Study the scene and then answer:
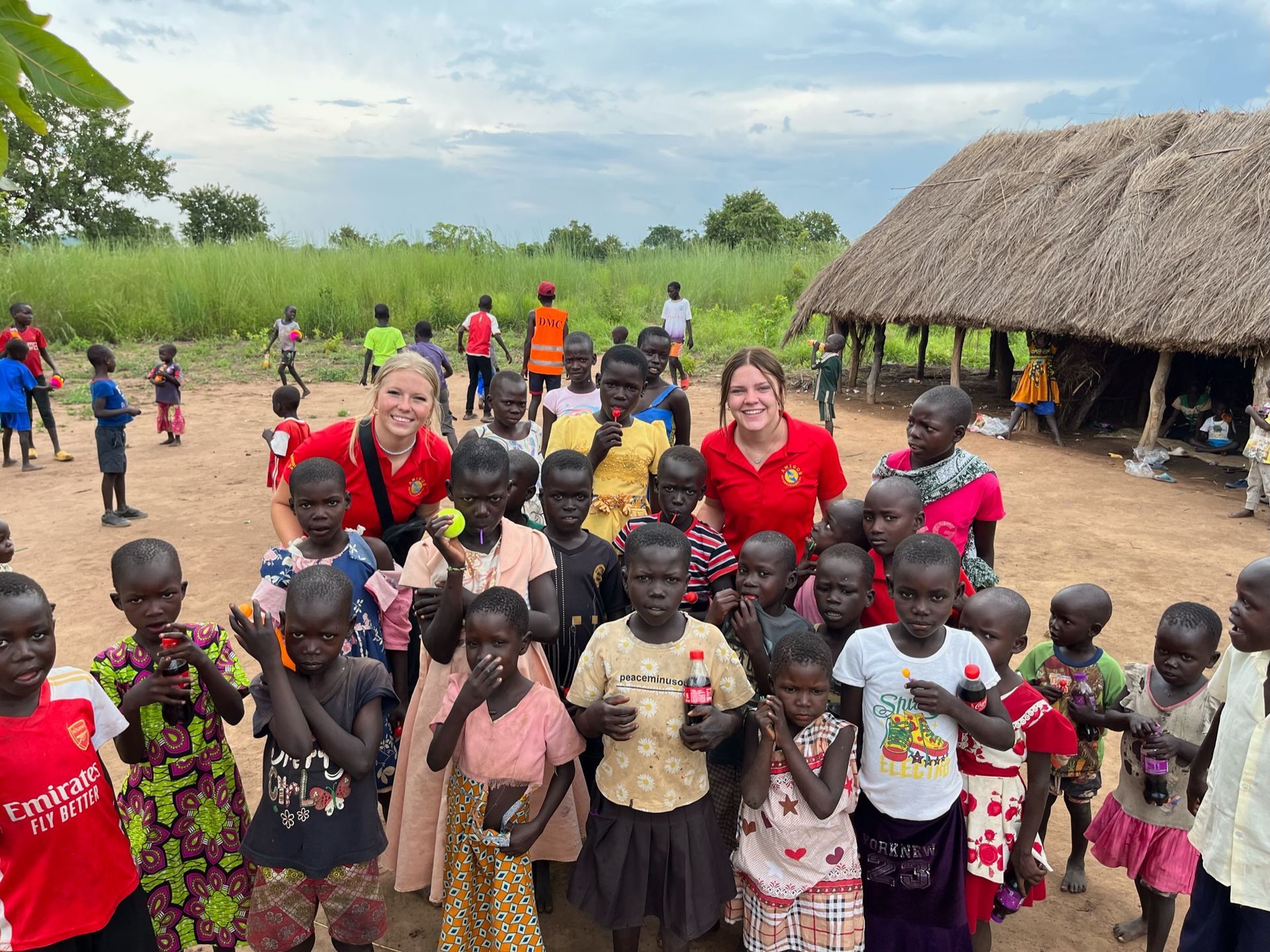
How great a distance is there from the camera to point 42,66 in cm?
101

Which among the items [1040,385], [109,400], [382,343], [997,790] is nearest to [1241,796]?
[997,790]

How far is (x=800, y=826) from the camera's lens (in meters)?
2.28

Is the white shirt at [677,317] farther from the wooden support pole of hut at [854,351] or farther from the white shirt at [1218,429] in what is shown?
the white shirt at [1218,429]

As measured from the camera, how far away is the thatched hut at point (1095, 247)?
28.6 feet

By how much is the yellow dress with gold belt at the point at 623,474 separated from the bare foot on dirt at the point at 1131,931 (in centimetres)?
213

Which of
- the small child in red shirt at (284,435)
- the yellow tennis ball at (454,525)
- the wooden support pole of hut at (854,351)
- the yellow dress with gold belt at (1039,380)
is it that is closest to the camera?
the yellow tennis ball at (454,525)

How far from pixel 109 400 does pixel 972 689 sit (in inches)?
272

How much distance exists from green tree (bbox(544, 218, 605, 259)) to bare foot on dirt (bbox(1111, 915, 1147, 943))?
22.3 metres

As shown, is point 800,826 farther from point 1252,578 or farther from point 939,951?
point 1252,578

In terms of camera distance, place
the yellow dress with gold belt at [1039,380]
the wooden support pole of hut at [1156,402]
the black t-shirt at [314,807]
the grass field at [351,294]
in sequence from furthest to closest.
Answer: the grass field at [351,294]
the yellow dress with gold belt at [1039,380]
the wooden support pole of hut at [1156,402]
the black t-shirt at [314,807]

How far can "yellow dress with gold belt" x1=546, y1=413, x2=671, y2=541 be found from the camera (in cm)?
332

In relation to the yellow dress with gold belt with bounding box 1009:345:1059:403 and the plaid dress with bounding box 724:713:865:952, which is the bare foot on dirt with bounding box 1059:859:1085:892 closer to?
the plaid dress with bounding box 724:713:865:952

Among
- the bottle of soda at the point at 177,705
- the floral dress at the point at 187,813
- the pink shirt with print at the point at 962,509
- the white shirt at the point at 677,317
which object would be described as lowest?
the floral dress at the point at 187,813

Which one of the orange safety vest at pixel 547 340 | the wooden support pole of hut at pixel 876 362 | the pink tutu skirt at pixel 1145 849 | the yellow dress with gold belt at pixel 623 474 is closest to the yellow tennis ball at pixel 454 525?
the yellow dress with gold belt at pixel 623 474
